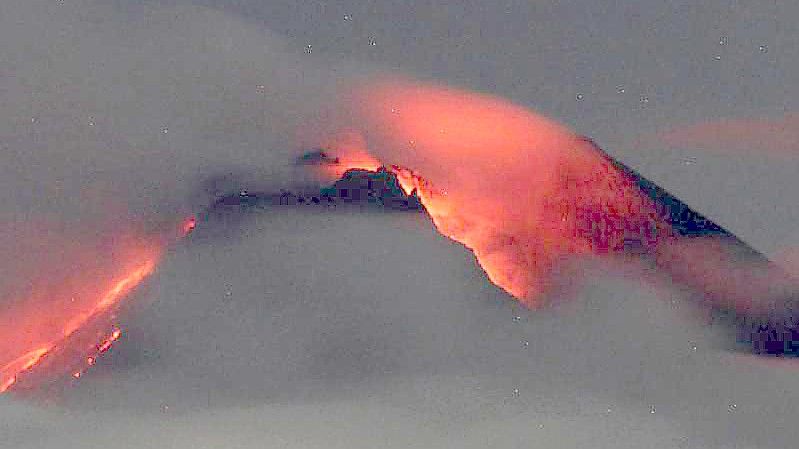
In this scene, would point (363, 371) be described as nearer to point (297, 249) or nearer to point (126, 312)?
point (297, 249)

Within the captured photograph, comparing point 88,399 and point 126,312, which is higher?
point 126,312

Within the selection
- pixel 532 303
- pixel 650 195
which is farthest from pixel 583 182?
pixel 532 303

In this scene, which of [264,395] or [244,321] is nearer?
[264,395]

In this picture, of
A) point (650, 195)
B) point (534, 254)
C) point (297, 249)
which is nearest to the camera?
point (297, 249)

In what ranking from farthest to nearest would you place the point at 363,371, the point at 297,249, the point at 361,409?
the point at 297,249
the point at 363,371
the point at 361,409

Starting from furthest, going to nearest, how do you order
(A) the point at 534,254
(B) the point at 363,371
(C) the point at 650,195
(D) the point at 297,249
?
(C) the point at 650,195 < (A) the point at 534,254 < (D) the point at 297,249 < (B) the point at 363,371

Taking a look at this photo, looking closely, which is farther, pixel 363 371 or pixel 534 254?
pixel 534 254

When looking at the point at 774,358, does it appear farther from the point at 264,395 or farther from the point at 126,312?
the point at 126,312

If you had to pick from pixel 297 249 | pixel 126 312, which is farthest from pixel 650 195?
pixel 126 312

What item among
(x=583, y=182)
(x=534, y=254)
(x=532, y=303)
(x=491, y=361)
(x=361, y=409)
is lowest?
(x=361, y=409)
